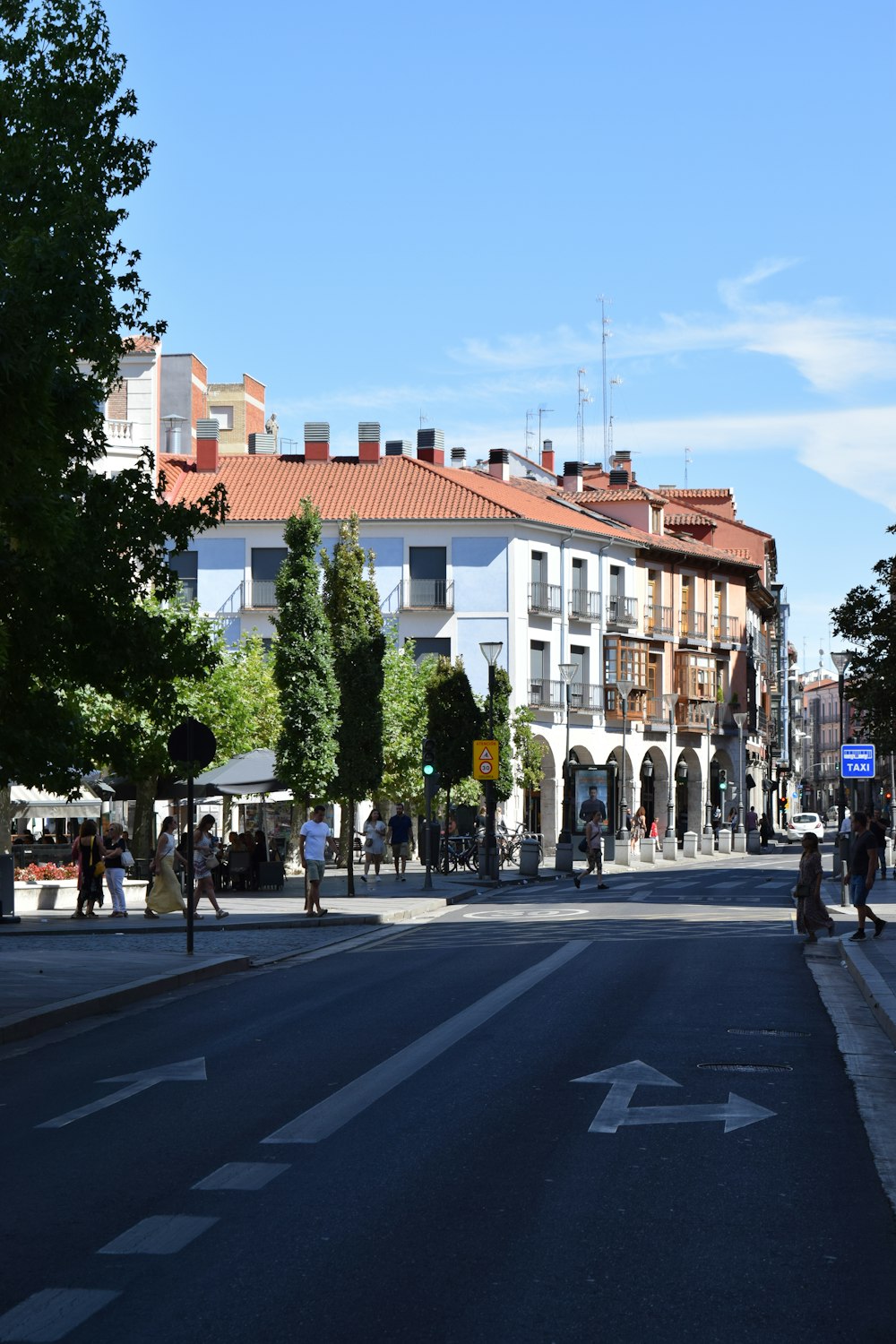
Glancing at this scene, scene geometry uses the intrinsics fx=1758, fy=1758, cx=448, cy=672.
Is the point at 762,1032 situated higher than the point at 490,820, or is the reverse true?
the point at 490,820

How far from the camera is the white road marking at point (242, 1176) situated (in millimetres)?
7797

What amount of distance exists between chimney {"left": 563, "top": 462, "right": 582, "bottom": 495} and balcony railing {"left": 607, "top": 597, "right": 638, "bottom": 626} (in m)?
11.1

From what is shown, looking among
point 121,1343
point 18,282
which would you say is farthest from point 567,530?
point 121,1343

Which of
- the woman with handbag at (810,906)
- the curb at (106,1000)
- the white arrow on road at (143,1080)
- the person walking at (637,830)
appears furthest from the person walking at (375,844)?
the white arrow on road at (143,1080)

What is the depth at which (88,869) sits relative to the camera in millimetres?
27766

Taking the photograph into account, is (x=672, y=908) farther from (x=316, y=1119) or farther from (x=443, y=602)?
(x=443, y=602)

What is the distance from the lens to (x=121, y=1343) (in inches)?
215

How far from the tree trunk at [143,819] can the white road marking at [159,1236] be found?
3404 cm

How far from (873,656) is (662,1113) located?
25761 mm

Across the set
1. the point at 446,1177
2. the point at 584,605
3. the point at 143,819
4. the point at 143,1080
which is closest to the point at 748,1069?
the point at 143,1080

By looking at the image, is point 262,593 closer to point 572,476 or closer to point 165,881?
point 572,476

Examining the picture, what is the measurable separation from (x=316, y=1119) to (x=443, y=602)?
5698cm

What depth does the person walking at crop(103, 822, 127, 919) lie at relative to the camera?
93.4 feet

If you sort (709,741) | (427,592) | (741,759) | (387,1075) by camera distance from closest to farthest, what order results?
(387,1075), (427,592), (709,741), (741,759)
